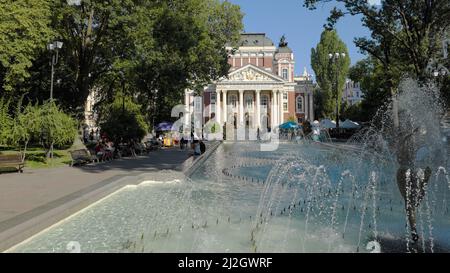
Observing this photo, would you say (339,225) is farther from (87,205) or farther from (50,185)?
(50,185)

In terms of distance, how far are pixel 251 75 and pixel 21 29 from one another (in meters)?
56.2

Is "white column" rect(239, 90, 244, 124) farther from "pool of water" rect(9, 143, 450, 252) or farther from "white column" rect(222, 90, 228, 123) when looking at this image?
"pool of water" rect(9, 143, 450, 252)

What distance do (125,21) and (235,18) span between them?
1651 cm

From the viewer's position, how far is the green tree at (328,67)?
7062 cm

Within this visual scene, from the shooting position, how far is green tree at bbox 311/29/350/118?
70.6 metres

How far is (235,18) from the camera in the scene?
37969mm

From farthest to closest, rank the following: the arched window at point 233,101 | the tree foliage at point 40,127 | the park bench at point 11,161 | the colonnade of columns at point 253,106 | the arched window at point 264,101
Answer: the arched window at point 264,101 < the arched window at point 233,101 < the colonnade of columns at point 253,106 < the tree foliage at point 40,127 < the park bench at point 11,161

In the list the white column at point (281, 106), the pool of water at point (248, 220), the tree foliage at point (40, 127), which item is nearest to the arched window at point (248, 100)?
the white column at point (281, 106)

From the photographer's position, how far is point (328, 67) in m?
71.5

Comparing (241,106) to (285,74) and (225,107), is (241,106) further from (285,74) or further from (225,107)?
(285,74)

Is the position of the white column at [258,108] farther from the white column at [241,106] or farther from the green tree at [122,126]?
the green tree at [122,126]

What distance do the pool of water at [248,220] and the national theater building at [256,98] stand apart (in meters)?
62.0

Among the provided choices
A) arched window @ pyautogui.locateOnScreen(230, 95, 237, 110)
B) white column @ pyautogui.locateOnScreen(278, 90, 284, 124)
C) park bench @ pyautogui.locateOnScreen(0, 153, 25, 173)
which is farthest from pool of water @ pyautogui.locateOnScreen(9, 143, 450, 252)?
arched window @ pyautogui.locateOnScreen(230, 95, 237, 110)
